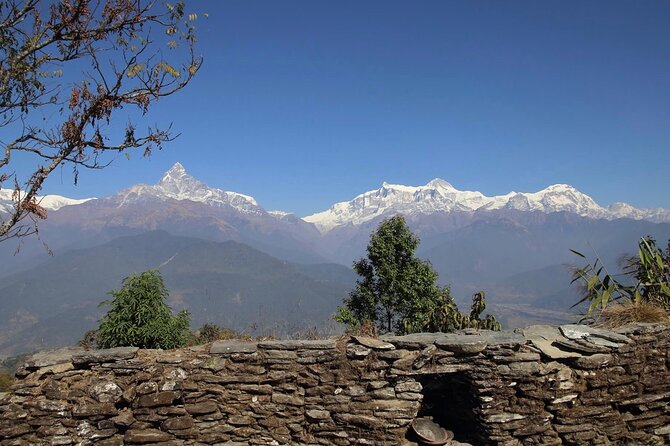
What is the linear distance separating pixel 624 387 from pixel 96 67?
430 inches

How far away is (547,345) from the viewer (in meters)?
7.99

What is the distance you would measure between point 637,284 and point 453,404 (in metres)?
5.39

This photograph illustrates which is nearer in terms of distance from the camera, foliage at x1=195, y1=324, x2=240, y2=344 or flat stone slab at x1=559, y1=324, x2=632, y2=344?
flat stone slab at x1=559, y1=324, x2=632, y2=344

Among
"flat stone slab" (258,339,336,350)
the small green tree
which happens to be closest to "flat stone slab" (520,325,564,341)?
"flat stone slab" (258,339,336,350)

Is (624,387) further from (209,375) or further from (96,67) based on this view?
(96,67)

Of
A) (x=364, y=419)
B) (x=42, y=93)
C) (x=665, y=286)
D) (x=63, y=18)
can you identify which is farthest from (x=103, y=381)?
(x=665, y=286)

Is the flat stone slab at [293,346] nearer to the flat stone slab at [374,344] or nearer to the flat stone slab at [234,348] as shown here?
the flat stone slab at [234,348]

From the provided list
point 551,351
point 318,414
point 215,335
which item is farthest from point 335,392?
point 215,335

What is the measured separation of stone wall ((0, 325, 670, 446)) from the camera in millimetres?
7469

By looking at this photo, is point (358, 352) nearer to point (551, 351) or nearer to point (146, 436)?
point (551, 351)

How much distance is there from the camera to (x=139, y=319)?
10305 mm

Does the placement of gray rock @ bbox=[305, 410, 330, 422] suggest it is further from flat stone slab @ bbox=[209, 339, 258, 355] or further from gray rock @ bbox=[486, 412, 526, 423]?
gray rock @ bbox=[486, 412, 526, 423]

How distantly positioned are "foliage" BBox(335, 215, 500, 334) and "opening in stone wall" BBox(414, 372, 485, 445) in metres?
8.18

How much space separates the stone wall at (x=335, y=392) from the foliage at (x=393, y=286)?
9.14m
